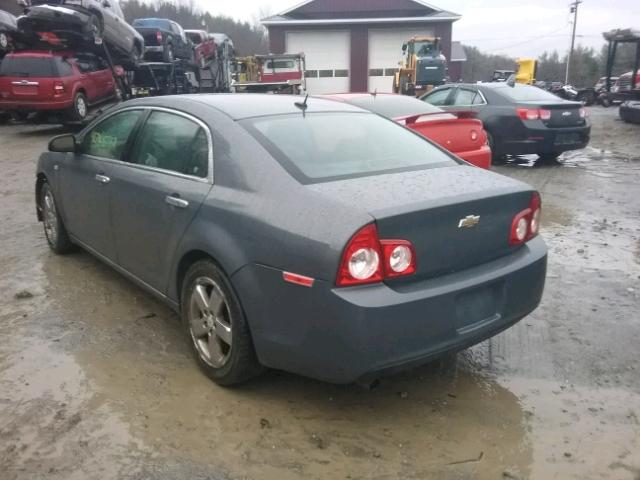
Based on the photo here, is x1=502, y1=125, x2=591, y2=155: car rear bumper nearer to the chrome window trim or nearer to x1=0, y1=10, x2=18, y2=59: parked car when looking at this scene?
the chrome window trim

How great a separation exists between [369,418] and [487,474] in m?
0.64

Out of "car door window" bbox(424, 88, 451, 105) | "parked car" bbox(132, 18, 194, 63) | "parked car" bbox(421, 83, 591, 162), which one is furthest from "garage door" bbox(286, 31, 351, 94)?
"parked car" bbox(421, 83, 591, 162)

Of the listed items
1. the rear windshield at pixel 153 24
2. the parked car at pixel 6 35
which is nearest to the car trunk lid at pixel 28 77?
the parked car at pixel 6 35

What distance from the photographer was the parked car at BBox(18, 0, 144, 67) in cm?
1359

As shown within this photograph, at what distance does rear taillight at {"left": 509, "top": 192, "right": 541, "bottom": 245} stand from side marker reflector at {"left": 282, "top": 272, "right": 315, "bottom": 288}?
118cm

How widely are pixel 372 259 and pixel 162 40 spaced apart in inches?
759

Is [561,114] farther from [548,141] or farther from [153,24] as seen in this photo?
[153,24]

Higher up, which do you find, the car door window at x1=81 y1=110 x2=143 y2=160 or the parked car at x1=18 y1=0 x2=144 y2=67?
the parked car at x1=18 y1=0 x2=144 y2=67

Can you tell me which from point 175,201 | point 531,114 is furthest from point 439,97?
point 175,201

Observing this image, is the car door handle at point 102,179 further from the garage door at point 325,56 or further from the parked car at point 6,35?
the garage door at point 325,56

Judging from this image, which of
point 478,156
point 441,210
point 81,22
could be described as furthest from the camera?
point 81,22

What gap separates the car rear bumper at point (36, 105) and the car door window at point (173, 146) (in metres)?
11.4

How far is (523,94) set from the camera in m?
10.3

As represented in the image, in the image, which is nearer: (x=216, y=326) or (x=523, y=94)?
(x=216, y=326)
